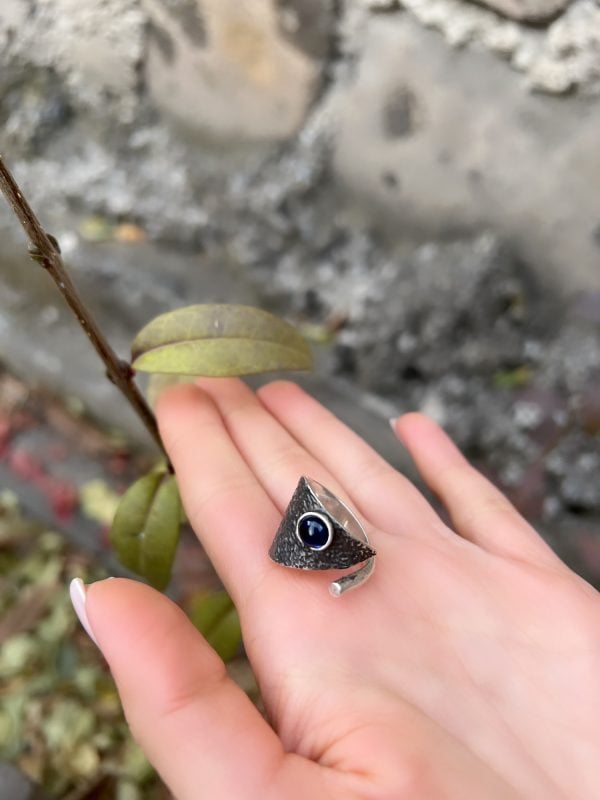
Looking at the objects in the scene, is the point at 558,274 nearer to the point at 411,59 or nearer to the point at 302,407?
the point at 411,59

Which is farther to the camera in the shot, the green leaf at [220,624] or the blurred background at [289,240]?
the blurred background at [289,240]


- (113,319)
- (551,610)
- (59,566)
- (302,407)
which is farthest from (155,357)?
(113,319)

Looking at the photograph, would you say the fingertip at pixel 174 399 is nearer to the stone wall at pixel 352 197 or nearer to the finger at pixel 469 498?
the finger at pixel 469 498

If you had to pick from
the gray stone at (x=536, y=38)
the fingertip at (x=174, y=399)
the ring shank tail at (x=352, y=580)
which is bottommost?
the ring shank tail at (x=352, y=580)

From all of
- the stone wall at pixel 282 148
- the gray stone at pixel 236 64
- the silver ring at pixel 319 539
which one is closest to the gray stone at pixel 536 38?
the stone wall at pixel 282 148

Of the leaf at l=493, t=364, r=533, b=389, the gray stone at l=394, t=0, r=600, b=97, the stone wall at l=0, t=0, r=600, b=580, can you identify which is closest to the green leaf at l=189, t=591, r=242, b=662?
the stone wall at l=0, t=0, r=600, b=580

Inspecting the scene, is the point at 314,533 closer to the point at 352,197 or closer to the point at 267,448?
the point at 267,448

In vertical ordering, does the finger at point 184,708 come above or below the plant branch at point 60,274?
below
